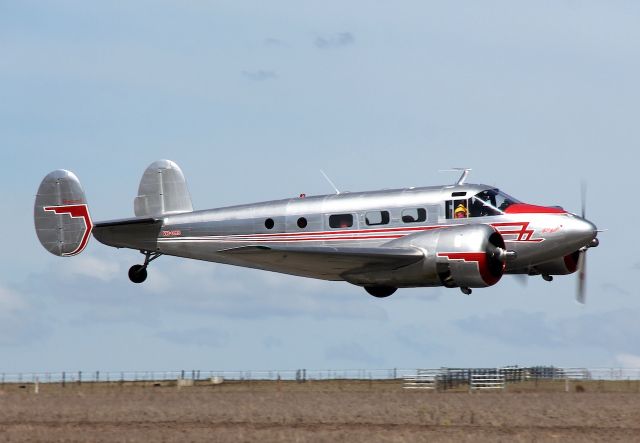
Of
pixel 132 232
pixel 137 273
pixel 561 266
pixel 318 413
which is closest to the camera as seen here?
pixel 318 413

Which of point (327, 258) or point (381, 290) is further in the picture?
point (381, 290)

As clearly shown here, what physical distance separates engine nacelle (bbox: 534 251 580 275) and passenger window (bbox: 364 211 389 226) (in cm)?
517

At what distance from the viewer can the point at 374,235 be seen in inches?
1378

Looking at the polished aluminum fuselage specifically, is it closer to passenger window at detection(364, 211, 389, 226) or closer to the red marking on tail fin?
passenger window at detection(364, 211, 389, 226)

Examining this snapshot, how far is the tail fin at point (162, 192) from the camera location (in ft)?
135

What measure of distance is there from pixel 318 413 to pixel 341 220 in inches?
296

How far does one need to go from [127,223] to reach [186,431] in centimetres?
1512

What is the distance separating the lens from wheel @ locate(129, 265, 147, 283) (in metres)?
40.9

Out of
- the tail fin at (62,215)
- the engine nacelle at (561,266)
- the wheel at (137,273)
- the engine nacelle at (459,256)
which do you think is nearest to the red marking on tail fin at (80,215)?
the tail fin at (62,215)

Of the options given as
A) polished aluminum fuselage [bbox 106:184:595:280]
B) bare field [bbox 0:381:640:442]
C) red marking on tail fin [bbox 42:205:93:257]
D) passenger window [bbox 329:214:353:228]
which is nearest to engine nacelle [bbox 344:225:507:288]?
polished aluminum fuselage [bbox 106:184:595:280]

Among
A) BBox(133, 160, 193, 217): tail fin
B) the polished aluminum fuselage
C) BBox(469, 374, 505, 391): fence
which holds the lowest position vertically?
BBox(469, 374, 505, 391): fence

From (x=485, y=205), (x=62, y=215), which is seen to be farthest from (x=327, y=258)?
(x=62, y=215)

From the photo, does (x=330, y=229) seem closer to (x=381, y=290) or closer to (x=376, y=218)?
(x=376, y=218)

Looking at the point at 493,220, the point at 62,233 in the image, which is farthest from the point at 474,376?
the point at 62,233
